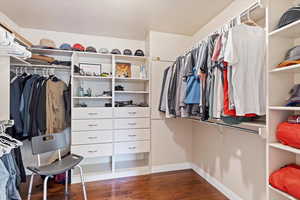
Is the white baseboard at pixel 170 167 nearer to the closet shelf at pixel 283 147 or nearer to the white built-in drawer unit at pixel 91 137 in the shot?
the white built-in drawer unit at pixel 91 137

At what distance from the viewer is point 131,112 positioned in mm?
2449

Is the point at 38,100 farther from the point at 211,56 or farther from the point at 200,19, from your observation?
the point at 200,19

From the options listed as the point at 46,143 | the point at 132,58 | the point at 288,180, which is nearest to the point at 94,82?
the point at 132,58

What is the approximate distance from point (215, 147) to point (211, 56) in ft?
A: 4.20

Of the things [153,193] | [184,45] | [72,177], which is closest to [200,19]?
[184,45]

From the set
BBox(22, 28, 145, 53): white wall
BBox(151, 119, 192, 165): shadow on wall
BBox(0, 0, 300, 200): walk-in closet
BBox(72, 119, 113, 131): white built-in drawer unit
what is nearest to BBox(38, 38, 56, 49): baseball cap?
BBox(0, 0, 300, 200): walk-in closet

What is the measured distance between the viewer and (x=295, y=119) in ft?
3.43

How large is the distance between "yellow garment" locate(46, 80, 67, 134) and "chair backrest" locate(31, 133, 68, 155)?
38cm

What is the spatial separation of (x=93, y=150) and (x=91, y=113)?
1.71ft

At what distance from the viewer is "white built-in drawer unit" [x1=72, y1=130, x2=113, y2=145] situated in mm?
2225

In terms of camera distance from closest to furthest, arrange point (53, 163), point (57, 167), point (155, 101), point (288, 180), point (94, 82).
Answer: point (288, 180) → point (57, 167) → point (53, 163) → point (155, 101) → point (94, 82)

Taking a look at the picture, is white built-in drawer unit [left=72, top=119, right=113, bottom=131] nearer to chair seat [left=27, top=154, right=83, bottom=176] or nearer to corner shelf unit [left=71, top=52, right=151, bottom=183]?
corner shelf unit [left=71, top=52, right=151, bottom=183]

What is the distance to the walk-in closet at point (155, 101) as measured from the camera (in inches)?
45.3

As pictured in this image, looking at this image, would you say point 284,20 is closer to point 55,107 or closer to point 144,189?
point 144,189
